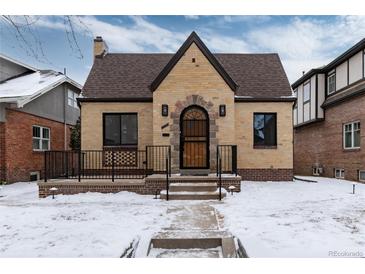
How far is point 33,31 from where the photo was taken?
4516 millimetres

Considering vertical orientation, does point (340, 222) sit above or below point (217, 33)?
below

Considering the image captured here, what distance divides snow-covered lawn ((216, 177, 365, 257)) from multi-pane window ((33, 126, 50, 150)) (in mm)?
10513

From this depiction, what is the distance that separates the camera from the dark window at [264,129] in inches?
456

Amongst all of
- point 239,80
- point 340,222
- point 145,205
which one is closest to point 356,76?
point 239,80

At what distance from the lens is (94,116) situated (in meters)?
11.5

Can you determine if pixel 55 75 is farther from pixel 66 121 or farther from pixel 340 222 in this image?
pixel 340 222

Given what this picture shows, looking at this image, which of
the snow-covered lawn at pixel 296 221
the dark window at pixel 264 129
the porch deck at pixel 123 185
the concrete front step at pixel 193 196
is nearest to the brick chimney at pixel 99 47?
the porch deck at pixel 123 185

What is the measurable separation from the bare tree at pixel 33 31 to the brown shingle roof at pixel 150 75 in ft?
22.7

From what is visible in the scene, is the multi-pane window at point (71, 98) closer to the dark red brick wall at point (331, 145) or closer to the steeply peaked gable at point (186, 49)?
the steeply peaked gable at point (186, 49)

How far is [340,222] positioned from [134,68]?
1045 cm

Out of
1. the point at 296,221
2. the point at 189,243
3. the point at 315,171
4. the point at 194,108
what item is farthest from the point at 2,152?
the point at 315,171

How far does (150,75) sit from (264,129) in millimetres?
5620

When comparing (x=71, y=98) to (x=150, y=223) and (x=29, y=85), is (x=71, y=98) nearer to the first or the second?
(x=29, y=85)

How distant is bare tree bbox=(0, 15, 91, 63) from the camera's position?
4.32 m
